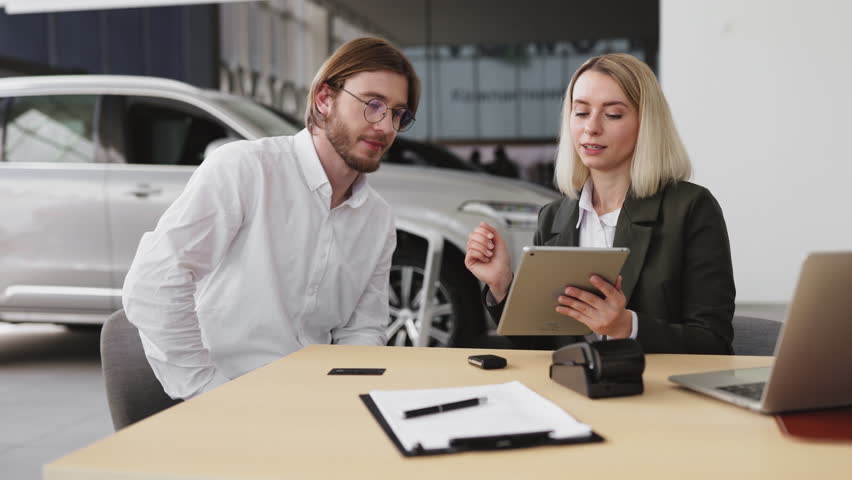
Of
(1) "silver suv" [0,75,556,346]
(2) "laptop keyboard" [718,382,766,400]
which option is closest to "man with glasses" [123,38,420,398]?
(2) "laptop keyboard" [718,382,766,400]

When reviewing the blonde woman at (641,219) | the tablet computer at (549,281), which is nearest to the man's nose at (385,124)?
the blonde woman at (641,219)

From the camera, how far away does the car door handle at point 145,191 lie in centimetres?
389

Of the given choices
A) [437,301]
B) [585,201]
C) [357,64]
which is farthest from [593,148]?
[437,301]

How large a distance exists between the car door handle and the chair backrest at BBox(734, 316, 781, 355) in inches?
121

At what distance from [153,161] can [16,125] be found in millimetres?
819

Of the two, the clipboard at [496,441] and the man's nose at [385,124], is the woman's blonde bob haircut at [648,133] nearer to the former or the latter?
the man's nose at [385,124]

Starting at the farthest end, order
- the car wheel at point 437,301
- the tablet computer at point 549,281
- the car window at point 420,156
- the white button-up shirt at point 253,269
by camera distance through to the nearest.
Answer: the car window at point 420,156 → the car wheel at point 437,301 → the white button-up shirt at point 253,269 → the tablet computer at point 549,281

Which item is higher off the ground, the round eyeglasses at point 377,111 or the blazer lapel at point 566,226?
the round eyeglasses at point 377,111

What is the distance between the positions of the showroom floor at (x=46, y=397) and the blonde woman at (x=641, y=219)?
50 centimetres

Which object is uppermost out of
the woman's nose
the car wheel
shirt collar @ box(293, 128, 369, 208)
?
the woman's nose

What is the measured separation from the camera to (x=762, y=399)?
0.98 m

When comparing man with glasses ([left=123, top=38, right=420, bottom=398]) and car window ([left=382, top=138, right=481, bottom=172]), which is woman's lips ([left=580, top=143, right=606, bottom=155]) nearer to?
man with glasses ([left=123, top=38, right=420, bottom=398])

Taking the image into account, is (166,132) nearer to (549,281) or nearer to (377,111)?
(377,111)

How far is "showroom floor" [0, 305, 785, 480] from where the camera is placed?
2.76 m
